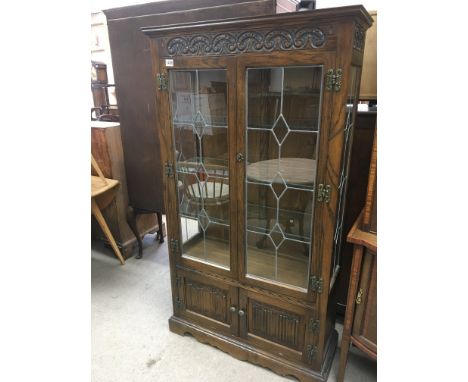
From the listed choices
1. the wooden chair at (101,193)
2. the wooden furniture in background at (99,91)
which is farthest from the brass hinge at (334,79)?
the wooden furniture in background at (99,91)

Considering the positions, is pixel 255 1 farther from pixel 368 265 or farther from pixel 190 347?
pixel 190 347

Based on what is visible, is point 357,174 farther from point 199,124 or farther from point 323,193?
point 199,124

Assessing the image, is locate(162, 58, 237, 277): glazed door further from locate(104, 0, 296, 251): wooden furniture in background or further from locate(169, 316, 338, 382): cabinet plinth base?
locate(169, 316, 338, 382): cabinet plinth base

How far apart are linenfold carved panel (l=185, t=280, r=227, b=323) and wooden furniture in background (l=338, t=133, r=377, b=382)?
2.04 feet

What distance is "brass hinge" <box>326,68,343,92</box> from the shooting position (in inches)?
42.1

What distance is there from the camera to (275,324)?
1511 mm

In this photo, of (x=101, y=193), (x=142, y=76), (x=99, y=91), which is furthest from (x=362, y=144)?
(x=99, y=91)

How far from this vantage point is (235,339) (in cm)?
165

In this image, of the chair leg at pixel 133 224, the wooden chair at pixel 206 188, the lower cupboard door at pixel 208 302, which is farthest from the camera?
the chair leg at pixel 133 224

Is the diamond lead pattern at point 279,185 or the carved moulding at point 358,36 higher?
the carved moulding at point 358,36

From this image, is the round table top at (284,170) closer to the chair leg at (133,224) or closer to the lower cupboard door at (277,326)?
the lower cupboard door at (277,326)

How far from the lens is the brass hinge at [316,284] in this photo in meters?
1.33
